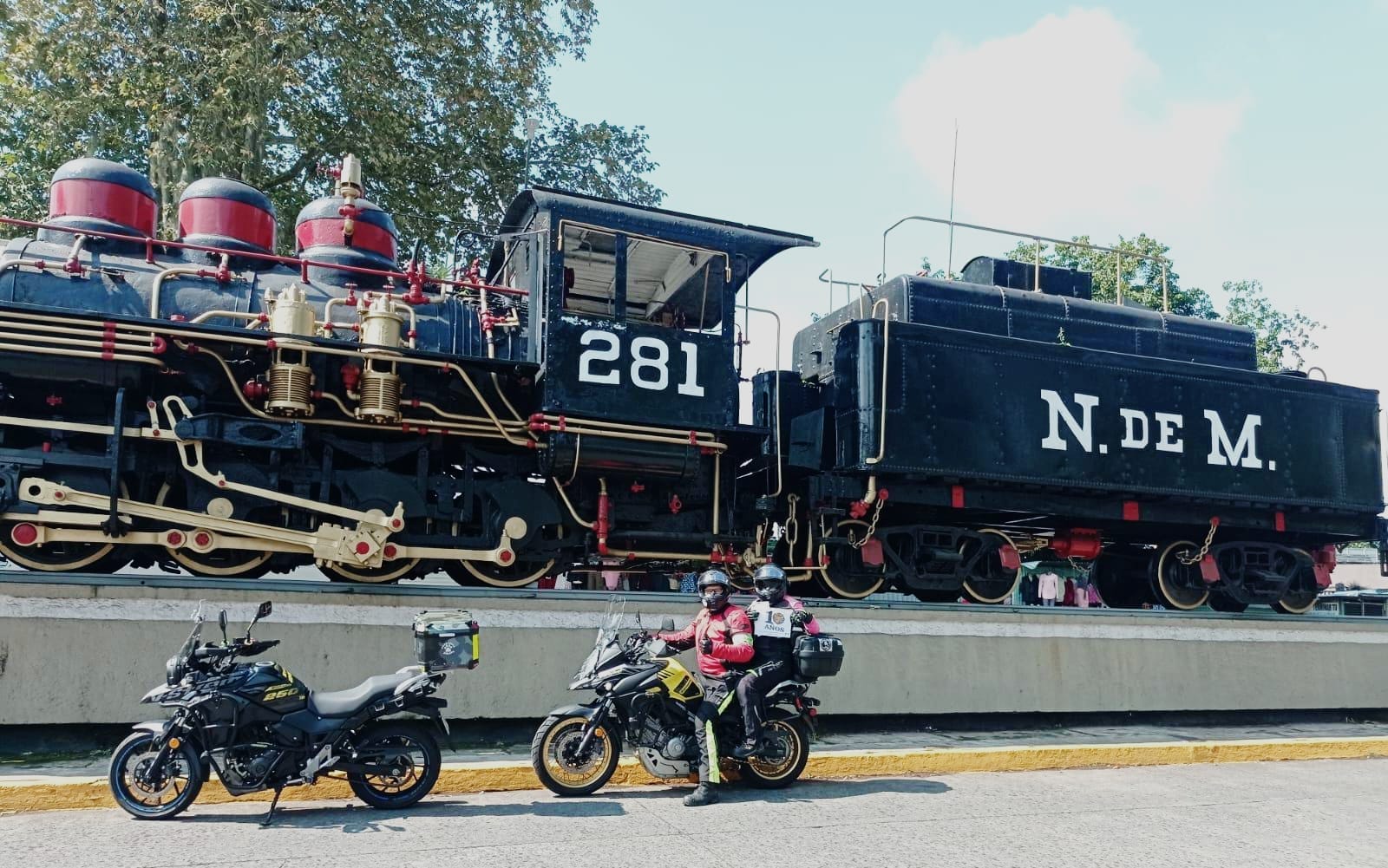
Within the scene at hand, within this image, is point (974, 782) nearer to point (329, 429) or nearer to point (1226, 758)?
point (1226, 758)

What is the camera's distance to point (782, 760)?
6086 mm

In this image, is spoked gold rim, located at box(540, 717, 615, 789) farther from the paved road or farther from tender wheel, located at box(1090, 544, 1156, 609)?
tender wheel, located at box(1090, 544, 1156, 609)

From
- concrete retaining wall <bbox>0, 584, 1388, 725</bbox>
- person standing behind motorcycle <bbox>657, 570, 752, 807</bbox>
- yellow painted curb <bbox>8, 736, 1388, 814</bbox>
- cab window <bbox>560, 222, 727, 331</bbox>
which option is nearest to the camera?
yellow painted curb <bbox>8, 736, 1388, 814</bbox>

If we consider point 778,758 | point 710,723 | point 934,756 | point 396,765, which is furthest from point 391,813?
point 934,756

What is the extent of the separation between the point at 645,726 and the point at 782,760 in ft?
2.91

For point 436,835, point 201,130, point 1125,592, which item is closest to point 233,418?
point 436,835

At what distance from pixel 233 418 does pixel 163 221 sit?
11.2 m

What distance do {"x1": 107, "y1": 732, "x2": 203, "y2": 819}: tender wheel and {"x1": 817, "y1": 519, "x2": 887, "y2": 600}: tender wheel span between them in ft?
17.4

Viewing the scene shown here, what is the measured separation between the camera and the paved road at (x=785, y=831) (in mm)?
4402

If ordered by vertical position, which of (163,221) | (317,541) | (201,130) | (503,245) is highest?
(201,130)

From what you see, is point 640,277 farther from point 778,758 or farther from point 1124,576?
point 1124,576

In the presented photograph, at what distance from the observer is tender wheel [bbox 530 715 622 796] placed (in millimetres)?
5574

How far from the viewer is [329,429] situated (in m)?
7.68

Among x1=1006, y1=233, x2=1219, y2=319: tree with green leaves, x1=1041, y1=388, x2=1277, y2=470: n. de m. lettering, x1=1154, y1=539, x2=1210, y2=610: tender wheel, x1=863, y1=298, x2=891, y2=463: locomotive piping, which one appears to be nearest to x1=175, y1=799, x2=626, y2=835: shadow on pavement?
x1=863, y1=298, x2=891, y2=463: locomotive piping
